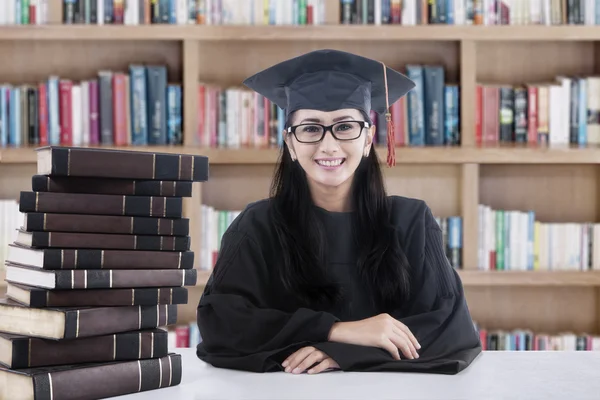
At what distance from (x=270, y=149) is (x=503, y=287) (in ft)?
3.70

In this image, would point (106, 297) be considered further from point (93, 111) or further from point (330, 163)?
point (93, 111)

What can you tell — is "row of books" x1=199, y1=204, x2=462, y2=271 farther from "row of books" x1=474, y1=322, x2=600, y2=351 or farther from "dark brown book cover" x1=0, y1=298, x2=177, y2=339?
"dark brown book cover" x1=0, y1=298, x2=177, y2=339

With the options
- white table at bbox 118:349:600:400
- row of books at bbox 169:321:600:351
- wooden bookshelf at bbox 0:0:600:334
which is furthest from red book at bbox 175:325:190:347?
white table at bbox 118:349:600:400

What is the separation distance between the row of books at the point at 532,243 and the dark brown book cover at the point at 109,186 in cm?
228

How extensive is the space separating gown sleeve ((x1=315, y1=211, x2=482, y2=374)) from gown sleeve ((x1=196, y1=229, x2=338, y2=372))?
71 millimetres

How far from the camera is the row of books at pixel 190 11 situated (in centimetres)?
345

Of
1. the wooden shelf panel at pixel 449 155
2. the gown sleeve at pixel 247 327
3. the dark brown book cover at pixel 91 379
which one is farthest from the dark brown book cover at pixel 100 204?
the wooden shelf panel at pixel 449 155

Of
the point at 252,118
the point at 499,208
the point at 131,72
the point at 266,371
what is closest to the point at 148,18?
the point at 131,72

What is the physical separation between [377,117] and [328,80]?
5.34 ft

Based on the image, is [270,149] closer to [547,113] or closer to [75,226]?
[547,113]

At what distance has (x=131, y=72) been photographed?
3.49 metres

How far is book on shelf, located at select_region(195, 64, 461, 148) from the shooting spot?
350 centimetres

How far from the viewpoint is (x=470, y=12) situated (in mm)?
3494

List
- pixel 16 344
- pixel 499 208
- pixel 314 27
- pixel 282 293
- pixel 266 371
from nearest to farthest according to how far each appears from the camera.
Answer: pixel 16 344, pixel 266 371, pixel 282 293, pixel 314 27, pixel 499 208
